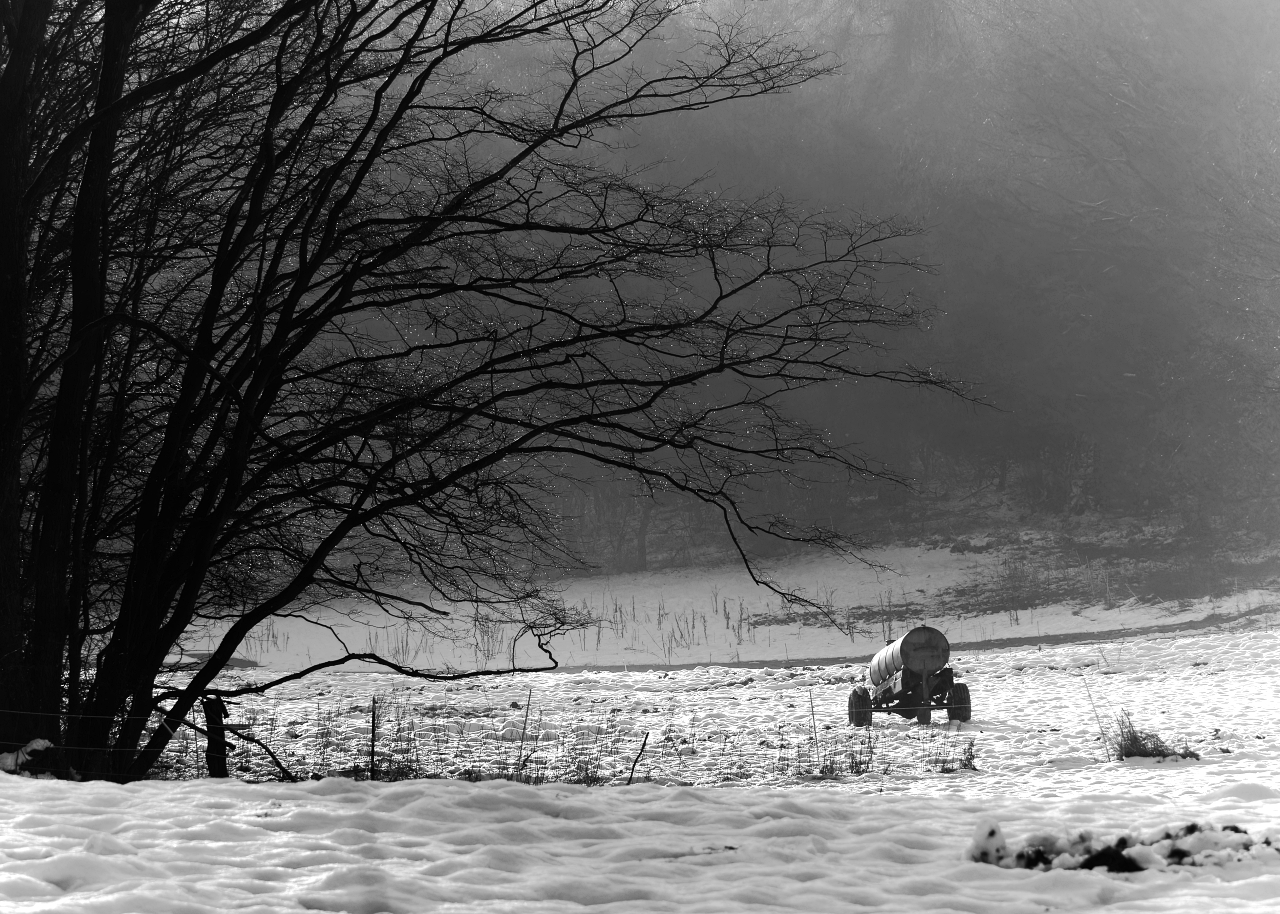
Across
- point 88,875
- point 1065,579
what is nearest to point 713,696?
point 88,875

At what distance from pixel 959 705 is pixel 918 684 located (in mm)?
580

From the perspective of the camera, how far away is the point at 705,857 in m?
4.92

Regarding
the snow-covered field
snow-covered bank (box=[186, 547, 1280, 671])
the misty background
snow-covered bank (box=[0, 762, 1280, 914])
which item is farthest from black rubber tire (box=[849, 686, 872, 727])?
the misty background

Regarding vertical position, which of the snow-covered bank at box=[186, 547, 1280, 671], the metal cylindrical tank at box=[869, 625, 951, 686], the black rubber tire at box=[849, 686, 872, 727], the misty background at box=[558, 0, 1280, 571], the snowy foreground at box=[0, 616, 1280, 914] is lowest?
the snowy foreground at box=[0, 616, 1280, 914]

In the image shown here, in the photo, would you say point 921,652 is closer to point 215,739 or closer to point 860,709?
point 860,709

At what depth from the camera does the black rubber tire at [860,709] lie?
12.1 metres

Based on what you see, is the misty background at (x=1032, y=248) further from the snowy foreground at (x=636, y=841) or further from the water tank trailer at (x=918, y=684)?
the snowy foreground at (x=636, y=841)

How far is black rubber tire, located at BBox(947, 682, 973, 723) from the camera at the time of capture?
1196cm

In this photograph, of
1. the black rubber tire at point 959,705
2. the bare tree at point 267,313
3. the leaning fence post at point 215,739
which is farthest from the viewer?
the black rubber tire at point 959,705

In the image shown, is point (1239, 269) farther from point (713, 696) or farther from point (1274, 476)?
point (713, 696)

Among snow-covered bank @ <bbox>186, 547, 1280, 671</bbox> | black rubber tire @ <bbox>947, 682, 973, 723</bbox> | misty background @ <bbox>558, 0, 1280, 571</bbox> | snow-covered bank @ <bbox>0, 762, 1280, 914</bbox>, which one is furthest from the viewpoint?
misty background @ <bbox>558, 0, 1280, 571</bbox>

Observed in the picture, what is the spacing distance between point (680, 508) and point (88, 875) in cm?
3451

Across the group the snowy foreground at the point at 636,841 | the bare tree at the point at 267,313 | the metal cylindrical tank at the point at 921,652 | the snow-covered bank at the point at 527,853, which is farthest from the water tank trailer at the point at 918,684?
the snow-covered bank at the point at 527,853

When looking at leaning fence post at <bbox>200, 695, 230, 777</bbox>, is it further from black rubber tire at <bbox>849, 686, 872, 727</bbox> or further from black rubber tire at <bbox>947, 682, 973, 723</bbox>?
black rubber tire at <bbox>947, 682, 973, 723</bbox>
